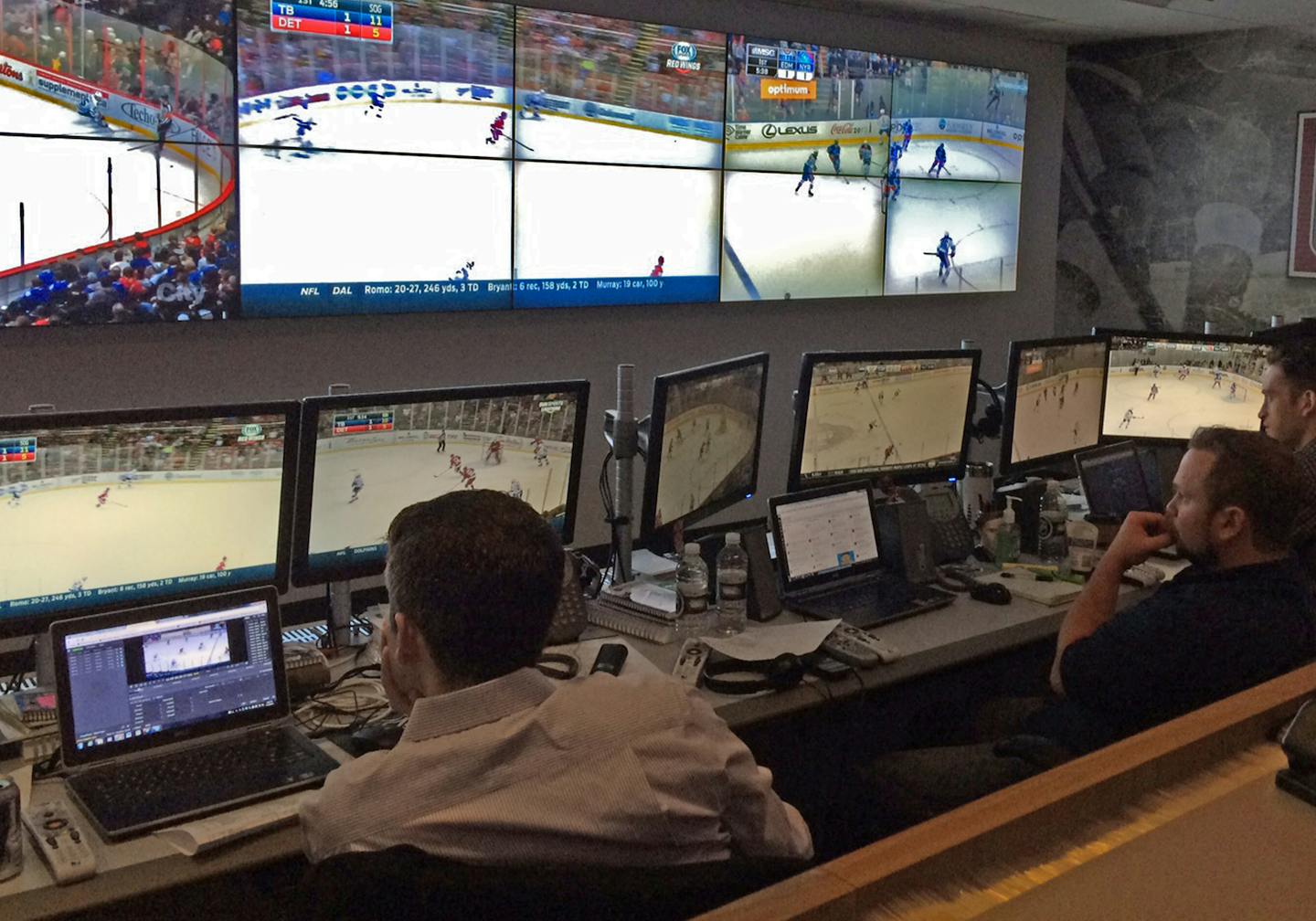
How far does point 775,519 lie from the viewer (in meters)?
2.74

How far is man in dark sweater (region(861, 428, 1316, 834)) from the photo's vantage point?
217cm

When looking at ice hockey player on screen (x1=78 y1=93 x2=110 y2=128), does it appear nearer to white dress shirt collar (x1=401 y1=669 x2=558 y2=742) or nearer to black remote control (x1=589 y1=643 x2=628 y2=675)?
black remote control (x1=589 y1=643 x2=628 y2=675)

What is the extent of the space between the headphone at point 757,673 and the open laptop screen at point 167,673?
2.47ft

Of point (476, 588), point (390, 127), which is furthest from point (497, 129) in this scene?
point (476, 588)

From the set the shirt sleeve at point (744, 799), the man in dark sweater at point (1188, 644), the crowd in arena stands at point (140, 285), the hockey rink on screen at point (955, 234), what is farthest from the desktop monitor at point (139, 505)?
the hockey rink on screen at point (955, 234)

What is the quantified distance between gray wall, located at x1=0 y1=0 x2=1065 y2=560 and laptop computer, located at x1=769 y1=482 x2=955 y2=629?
62.4 inches

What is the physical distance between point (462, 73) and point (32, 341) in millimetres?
1650

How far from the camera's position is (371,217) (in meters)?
4.21

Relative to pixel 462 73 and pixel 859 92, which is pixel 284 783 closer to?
pixel 462 73

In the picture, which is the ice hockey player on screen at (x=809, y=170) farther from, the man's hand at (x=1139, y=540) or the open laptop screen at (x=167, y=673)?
the open laptop screen at (x=167, y=673)

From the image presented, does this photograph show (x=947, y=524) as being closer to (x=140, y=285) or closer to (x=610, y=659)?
(x=610, y=659)

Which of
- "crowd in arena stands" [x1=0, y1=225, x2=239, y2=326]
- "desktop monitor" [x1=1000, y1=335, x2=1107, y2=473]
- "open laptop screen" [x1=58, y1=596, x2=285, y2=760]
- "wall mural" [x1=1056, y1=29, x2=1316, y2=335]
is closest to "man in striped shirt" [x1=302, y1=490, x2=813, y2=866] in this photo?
"open laptop screen" [x1=58, y1=596, x2=285, y2=760]

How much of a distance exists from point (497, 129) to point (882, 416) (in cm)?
202

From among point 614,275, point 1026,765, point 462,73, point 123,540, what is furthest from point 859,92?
point 123,540
